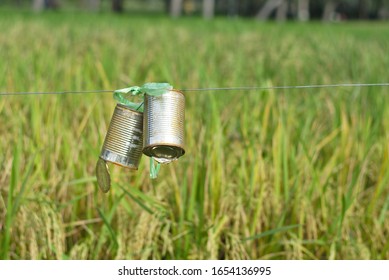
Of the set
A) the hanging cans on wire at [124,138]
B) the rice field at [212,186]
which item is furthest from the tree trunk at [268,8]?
the hanging cans on wire at [124,138]

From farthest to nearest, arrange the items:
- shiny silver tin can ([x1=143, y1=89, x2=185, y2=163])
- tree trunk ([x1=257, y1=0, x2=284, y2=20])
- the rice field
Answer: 1. tree trunk ([x1=257, y1=0, x2=284, y2=20])
2. the rice field
3. shiny silver tin can ([x1=143, y1=89, x2=185, y2=163])

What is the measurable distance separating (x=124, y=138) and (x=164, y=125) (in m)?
0.08

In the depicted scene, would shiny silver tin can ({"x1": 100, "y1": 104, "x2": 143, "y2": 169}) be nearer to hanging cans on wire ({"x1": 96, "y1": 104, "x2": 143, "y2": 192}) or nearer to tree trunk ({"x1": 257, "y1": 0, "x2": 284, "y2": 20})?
hanging cans on wire ({"x1": 96, "y1": 104, "x2": 143, "y2": 192})

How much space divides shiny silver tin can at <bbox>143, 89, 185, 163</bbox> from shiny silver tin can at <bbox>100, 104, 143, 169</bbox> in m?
0.03

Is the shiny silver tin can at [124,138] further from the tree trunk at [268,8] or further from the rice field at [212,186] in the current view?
the tree trunk at [268,8]

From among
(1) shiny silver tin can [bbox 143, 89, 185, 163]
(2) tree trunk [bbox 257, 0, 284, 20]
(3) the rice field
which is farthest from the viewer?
(2) tree trunk [bbox 257, 0, 284, 20]

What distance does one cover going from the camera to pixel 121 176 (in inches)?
59.6

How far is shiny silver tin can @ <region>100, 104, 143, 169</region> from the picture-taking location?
827 mm

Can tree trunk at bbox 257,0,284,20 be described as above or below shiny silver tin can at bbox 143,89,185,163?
above

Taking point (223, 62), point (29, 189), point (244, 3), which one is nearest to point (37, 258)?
point (29, 189)

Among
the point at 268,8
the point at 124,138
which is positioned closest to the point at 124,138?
the point at 124,138

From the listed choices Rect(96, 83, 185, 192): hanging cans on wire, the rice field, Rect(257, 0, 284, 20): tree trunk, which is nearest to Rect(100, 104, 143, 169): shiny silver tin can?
Rect(96, 83, 185, 192): hanging cans on wire

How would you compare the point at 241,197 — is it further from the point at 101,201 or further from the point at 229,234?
the point at 101,201

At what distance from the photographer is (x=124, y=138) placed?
0.83 metres
